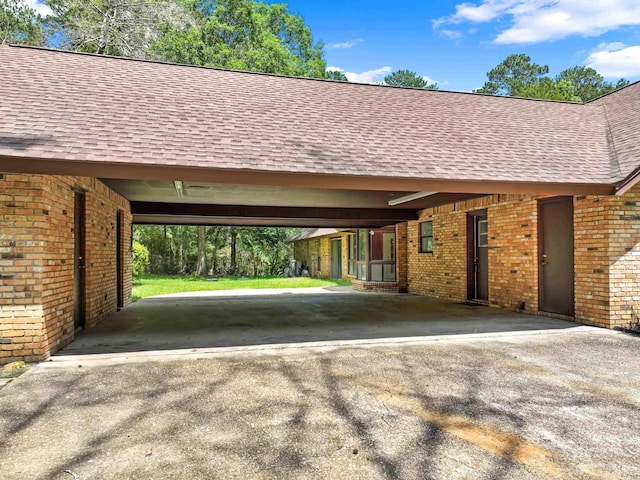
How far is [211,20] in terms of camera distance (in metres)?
26.6

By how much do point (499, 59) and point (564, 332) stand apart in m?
40.4

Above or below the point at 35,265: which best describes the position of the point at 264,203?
above

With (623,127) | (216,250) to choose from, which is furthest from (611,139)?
(216,250)

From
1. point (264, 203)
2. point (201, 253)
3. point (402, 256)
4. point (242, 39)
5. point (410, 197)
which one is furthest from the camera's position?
point (242, 39)

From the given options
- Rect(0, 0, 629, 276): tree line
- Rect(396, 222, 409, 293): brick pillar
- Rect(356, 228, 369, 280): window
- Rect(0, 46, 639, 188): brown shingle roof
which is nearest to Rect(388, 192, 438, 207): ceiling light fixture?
Rect(0, 46, 639, 188): brown shingle roof

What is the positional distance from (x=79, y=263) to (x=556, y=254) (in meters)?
8.54

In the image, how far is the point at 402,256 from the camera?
14797 millimetres

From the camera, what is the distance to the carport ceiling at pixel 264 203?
859 centimetres

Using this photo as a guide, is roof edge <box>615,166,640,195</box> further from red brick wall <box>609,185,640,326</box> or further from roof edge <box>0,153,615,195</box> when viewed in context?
red brick wall <box>609,185,640,326</box>

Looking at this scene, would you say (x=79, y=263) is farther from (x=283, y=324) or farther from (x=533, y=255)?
(x=533, y=255)

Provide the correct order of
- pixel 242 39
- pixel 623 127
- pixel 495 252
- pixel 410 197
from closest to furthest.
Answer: pixel 623 127, pixel 410 197, pixel 495 252, pixel 242 39

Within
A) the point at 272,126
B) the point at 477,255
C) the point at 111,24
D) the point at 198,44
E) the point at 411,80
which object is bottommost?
the point at 477,255

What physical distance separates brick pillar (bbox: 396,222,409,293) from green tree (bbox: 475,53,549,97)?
96.3ft

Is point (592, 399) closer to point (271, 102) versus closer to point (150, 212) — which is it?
point (271, 102)
